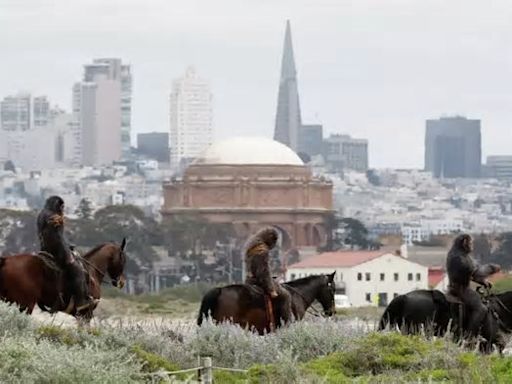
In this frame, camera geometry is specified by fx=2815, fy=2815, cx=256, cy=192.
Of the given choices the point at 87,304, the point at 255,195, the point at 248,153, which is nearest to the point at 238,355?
the point at 87,304

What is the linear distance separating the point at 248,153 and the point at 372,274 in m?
47.0

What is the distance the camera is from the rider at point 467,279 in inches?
797

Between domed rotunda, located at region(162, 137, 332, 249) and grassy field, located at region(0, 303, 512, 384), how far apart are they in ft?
335

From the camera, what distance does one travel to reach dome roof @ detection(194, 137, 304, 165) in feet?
419

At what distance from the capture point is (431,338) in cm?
1830

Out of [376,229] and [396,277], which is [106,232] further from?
[376,229]

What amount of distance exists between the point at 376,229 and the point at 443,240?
70.1m

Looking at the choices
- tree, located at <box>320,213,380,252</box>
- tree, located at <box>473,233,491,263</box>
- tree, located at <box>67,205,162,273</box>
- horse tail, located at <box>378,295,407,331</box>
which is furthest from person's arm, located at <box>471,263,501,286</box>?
tree, located at <box>320,213,380,252</box>

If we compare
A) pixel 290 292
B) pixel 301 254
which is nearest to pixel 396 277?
pixel 301 254

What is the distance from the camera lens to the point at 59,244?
67.1 ft

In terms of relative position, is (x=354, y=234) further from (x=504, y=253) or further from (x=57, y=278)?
(x=57, y=278)

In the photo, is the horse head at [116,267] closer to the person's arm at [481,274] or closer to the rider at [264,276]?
the rider at [264,276]

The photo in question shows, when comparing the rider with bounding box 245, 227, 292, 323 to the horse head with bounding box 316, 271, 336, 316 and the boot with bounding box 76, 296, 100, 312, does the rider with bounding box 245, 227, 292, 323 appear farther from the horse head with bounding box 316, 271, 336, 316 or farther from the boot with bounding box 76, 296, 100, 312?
the boot with bounding box 76, 296, 100, 312

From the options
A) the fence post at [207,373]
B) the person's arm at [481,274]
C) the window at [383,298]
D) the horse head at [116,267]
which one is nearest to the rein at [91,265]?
the horse head at [116,267]
